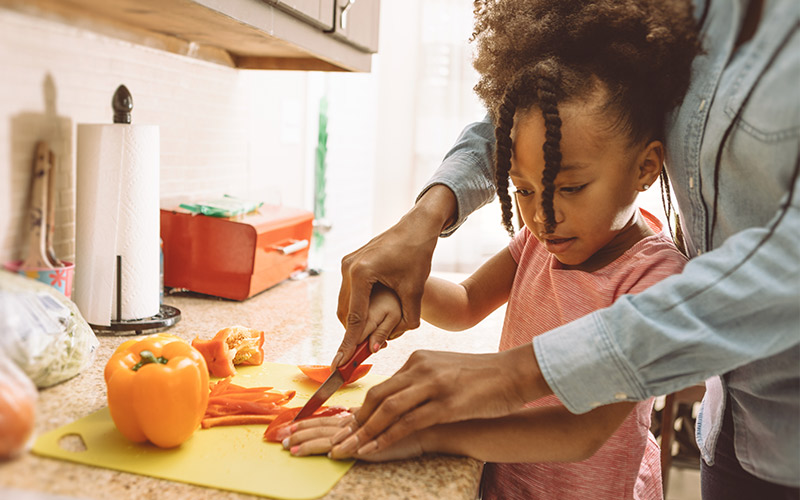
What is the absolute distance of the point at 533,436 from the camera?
80cm

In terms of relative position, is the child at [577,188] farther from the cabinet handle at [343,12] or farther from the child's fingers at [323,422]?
the cabinet handle at [343,12]

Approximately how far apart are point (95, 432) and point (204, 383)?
140 mm

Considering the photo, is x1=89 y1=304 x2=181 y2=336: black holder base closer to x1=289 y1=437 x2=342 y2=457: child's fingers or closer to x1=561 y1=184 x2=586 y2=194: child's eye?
x1=289 y1=437 x2=342 y2=457: child's fingers

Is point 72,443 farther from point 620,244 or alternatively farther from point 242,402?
point 620,244

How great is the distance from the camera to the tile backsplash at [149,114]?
0.73 meters

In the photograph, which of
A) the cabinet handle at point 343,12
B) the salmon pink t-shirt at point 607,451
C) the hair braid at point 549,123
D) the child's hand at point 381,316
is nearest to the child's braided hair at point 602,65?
the hair braid at point 549,123

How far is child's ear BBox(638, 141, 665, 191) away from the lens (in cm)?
90

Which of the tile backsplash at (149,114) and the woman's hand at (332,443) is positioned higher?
the tile backsplash at (149,114)

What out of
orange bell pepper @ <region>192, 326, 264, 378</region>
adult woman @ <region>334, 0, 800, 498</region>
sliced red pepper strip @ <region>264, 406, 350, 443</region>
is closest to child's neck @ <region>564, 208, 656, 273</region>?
adult woman @ <region>334, 0, 800, 498</region>

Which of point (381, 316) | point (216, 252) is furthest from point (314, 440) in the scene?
point (216, 252)

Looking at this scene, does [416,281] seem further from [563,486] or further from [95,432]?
[95,432]

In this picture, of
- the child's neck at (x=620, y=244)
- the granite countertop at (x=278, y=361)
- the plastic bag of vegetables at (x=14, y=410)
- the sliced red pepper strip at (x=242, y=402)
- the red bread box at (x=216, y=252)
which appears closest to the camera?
the plastic bag of vegetables at (x=14, y=410)

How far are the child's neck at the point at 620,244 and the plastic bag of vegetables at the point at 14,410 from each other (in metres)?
0.74

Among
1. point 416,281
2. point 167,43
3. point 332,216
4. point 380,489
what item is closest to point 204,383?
point 380,489
